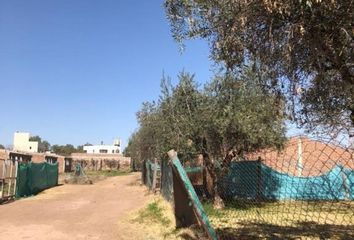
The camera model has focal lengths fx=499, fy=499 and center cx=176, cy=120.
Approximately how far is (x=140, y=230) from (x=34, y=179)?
17.5m

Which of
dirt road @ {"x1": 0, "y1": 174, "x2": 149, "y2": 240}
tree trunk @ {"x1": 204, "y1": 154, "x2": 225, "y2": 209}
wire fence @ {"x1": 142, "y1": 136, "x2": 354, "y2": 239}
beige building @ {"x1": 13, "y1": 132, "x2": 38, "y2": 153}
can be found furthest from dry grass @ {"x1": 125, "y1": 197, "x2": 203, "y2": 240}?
beige building @ {"x1": 13, "y1": 132, "x2": 38, "y2": 153}

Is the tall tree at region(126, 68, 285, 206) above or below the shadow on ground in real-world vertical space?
above

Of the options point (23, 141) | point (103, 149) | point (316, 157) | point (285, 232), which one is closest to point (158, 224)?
point (285, 232)

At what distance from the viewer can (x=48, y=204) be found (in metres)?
22.4

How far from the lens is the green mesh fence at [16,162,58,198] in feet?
86.9

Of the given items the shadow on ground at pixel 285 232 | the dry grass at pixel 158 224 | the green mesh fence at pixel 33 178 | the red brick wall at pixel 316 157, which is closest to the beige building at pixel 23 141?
the green mesh fence at pixel 33 178

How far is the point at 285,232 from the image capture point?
11438 millimetres

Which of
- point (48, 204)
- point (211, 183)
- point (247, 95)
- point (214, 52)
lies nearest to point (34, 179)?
point (48, 204)

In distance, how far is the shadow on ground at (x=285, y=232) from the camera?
1076cm

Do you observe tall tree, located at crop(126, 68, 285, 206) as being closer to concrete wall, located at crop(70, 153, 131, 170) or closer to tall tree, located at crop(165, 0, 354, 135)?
tall tree, located at crop(165, 0, 354, 135)

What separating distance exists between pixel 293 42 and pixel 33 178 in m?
25.4

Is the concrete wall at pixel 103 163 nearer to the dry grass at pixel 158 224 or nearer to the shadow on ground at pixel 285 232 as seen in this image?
the dry grass at pixel 158 224

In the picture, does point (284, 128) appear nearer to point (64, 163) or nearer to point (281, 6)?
point (281, 6)

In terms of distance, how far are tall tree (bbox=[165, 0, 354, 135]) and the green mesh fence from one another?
2035 cm
